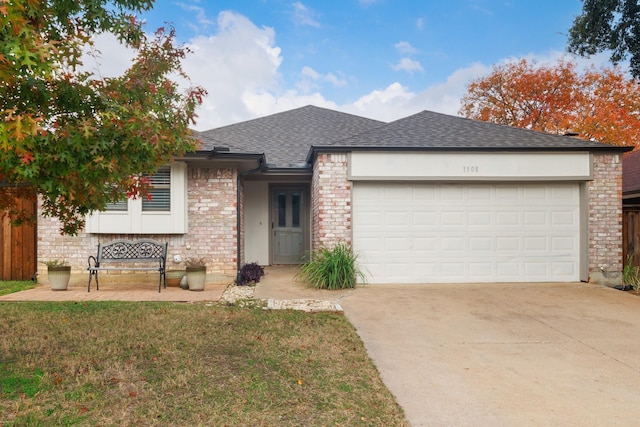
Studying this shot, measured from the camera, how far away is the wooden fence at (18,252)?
873cm

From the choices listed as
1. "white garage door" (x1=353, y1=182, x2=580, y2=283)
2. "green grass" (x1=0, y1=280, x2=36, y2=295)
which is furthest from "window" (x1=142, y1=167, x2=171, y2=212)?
"white garage door" (x1=353, y1=182, x2=580, y2=283)

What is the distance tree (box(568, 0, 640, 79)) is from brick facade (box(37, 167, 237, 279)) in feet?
28.3

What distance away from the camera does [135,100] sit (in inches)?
138

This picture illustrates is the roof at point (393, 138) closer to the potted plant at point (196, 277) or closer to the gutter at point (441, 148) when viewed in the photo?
the gutter at point (441, 148)

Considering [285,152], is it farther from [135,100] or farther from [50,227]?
[135,100]

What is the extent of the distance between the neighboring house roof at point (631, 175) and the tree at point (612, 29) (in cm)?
302

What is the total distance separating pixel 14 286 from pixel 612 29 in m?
14.2

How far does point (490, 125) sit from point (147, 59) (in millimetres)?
8364

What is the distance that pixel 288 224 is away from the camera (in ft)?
38.4

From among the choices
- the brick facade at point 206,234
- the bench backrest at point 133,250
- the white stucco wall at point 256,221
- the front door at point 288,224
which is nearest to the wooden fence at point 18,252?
the brick facade at point 206,234

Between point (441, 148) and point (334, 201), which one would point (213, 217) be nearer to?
point (334, 201)

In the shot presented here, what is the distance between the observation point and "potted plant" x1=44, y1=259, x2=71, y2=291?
744 centimetres

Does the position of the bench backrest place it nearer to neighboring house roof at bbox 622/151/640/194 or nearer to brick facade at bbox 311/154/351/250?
brick facade at bbox 311/154/351/250

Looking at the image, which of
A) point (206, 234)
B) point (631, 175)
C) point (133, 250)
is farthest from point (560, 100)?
point (133, 250)
